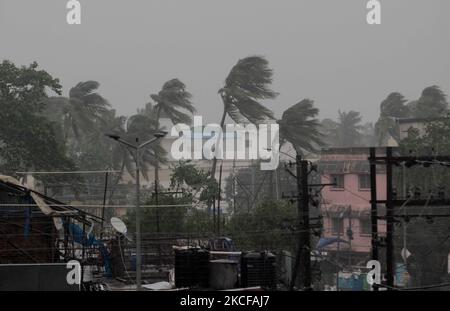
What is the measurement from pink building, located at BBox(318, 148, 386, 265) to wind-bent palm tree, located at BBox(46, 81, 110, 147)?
17.6 meters

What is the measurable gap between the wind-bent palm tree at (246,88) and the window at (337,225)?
8.10m

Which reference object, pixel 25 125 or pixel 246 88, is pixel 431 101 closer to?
pixel 246 88

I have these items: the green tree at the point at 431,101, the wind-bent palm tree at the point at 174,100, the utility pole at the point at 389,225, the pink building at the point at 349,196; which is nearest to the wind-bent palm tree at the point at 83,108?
the wind-bent palm tree at the point at 174,100

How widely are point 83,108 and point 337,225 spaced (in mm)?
20448

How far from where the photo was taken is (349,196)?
41438 mm

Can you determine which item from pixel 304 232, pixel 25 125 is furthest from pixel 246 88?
pixel 304 232

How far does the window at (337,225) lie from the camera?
40787mm

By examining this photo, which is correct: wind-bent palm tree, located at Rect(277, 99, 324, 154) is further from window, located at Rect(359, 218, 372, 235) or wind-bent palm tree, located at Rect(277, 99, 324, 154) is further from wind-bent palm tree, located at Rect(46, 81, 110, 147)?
wind-bent palm tree, located at Rect(46, 81, 110, 147)

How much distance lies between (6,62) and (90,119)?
39.5 ft

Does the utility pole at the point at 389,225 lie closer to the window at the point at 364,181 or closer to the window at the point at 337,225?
the window at the point at 337,225

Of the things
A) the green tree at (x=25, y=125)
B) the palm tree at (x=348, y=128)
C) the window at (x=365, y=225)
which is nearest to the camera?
the green tree at (x=25, y=125)

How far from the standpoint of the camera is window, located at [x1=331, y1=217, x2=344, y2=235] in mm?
40787
